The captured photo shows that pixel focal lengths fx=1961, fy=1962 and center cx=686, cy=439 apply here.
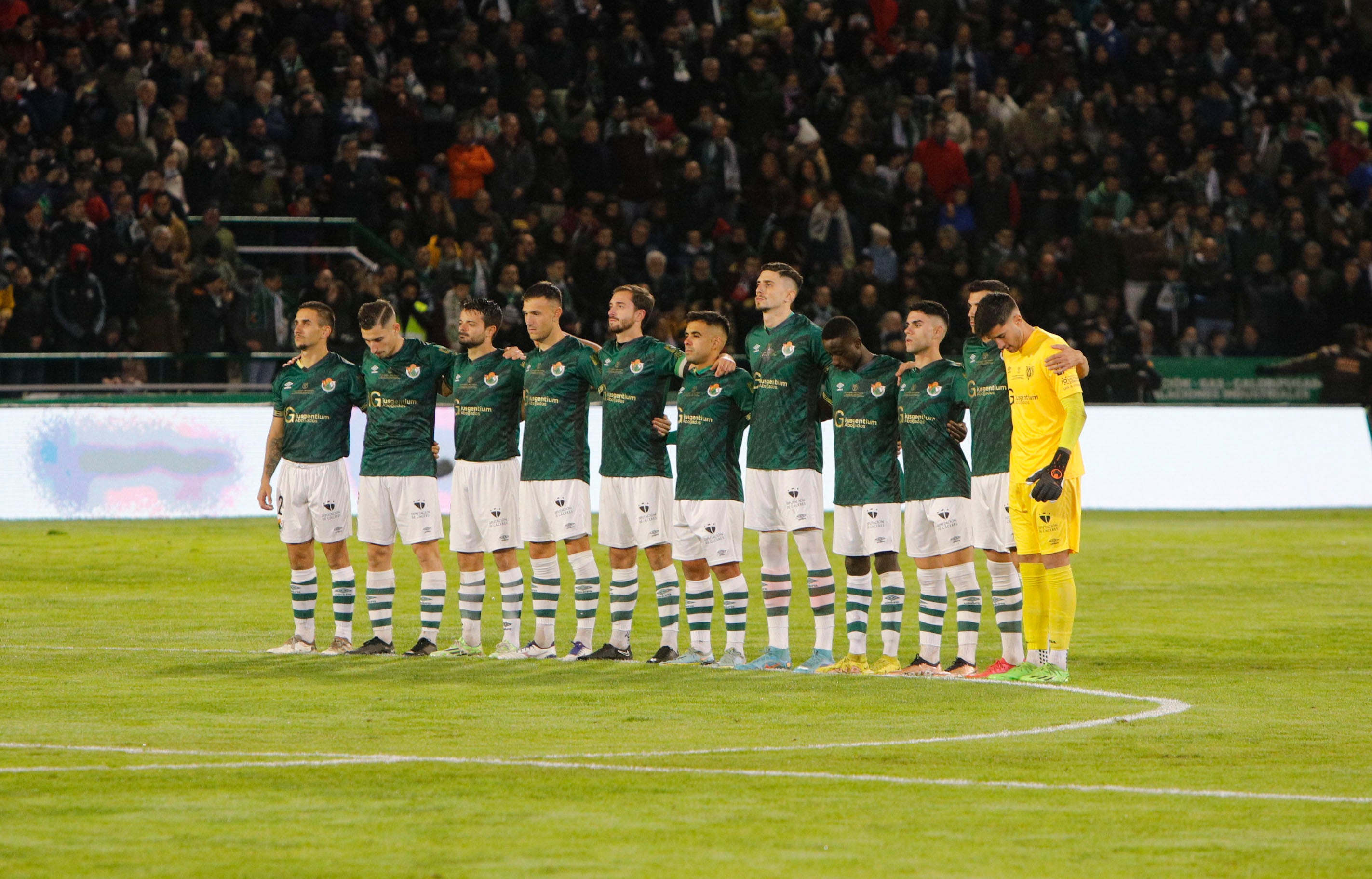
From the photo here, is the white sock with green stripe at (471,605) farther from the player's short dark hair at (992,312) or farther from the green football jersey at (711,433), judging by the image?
the player's short dark hair at (992,312)

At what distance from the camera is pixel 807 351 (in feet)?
41.4

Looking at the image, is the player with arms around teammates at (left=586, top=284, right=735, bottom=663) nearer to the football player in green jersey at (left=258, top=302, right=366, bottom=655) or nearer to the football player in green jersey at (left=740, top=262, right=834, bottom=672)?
the football player in green jersey at (left=740, top=262, right=834, bottom=672)

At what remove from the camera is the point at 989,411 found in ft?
40.8

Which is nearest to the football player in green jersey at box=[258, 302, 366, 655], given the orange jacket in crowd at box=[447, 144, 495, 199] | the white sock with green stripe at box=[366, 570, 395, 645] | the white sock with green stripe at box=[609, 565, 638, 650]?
the white sock with green stripe at box=[366, 570, 395, 645]

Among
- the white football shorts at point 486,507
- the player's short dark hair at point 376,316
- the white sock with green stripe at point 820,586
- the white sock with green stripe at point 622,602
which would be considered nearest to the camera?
the white sock with green stripe at point 820,586

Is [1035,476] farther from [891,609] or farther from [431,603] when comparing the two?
[431,603]

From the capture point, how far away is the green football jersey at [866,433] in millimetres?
12445

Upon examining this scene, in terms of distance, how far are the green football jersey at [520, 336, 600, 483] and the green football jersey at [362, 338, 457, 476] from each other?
0.71 m

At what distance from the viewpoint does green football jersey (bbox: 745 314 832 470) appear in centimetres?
1262

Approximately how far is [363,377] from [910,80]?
727 inches

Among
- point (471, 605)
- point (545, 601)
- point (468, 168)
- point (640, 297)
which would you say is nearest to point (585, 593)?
point (545, 601)

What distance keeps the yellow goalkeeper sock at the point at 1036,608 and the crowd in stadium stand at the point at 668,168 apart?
1261cm

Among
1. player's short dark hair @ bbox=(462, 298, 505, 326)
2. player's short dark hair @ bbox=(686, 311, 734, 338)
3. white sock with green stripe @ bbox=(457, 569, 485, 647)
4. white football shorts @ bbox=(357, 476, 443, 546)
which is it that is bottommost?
white sock with green stripe @ bbox=(457, 569, 485, 647)

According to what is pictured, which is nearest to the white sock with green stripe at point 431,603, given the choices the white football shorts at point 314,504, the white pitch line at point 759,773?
the white football shorts at point 314,504
